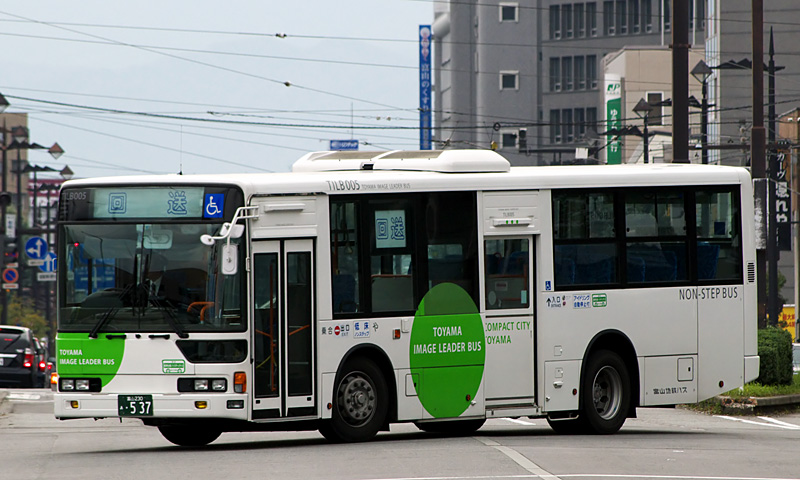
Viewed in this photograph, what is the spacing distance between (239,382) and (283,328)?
742mm

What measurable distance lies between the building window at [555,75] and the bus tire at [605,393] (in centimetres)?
9246

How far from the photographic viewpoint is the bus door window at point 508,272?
15703 mm

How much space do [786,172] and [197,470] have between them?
159 feet

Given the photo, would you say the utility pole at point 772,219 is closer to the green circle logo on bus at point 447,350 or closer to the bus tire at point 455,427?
the bus tire at point 455,427

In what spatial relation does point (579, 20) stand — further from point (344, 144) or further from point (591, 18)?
point (344, 144)

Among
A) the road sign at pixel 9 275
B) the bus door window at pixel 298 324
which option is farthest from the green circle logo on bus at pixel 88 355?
the road sign at pixel 9 275

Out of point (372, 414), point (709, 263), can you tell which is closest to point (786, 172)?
point (709, 263)

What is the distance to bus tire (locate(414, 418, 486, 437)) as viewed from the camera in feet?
54.6

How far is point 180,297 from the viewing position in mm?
14008

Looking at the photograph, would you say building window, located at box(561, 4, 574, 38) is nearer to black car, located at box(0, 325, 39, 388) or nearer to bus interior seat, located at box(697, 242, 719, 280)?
black car, located at box(0, 325, 39, 388)

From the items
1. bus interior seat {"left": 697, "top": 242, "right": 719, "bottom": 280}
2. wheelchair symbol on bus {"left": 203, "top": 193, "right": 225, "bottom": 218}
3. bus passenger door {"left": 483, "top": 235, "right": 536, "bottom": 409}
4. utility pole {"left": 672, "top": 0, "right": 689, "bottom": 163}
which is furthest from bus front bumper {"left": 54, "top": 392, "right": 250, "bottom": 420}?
utility pole {"left": 672, "top": 0, "right": 689, "bottom": 163}

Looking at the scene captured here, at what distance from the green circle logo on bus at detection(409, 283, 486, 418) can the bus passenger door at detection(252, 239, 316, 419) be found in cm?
135

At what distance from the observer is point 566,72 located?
10706 cm

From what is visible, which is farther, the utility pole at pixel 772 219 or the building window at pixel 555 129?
the building window at pixel 555 129
